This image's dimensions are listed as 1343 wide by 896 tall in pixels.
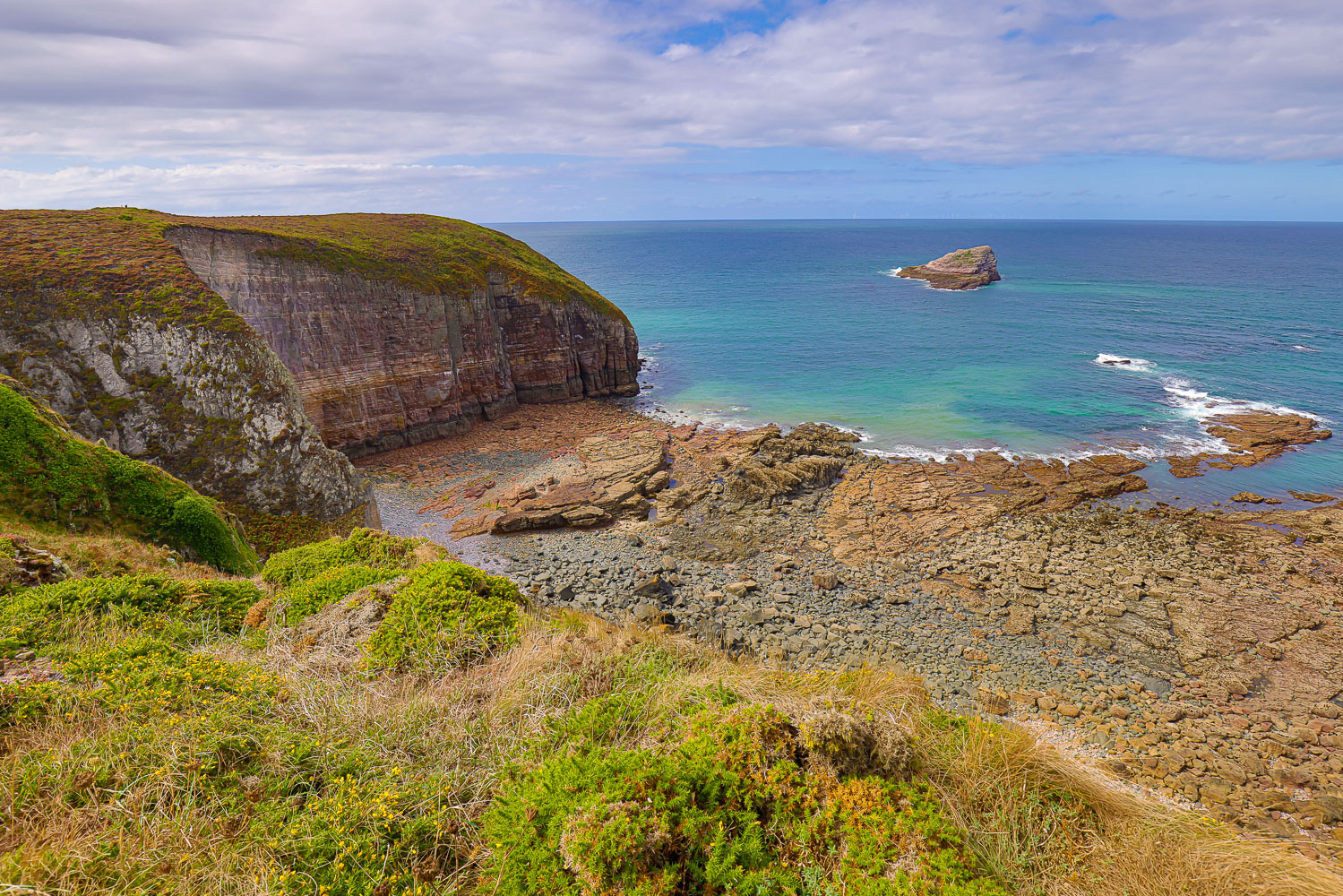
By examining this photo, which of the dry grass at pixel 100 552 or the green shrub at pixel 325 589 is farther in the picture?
the dry grass at pixel 100 552

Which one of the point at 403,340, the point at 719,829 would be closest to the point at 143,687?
the point at 719,829

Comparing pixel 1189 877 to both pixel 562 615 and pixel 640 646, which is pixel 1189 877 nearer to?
pixel 640 646

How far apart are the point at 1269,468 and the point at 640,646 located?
37.8m

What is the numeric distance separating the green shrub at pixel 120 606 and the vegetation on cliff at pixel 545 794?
313 millimetres

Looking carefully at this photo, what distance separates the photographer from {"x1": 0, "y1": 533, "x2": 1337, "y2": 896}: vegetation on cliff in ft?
12.3

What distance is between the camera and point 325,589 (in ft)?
30.4

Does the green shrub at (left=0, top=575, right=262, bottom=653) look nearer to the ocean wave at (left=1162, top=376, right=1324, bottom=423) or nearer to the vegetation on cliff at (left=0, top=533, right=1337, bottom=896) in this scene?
the vegetation on cliff at (left=0, top=533, right=1337, bottom=896)

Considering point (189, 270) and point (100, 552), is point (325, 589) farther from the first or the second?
point (189, 270)

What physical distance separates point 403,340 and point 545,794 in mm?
34807

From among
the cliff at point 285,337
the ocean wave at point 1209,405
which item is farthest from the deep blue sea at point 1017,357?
the cliff at point 285,337

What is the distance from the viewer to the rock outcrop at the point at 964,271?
92.4 m

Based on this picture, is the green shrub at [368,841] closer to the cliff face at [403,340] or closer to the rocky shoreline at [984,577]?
the rocky shoreline at [984,577]

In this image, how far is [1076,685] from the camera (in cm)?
1594

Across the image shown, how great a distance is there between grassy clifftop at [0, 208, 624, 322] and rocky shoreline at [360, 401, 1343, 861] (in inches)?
441
